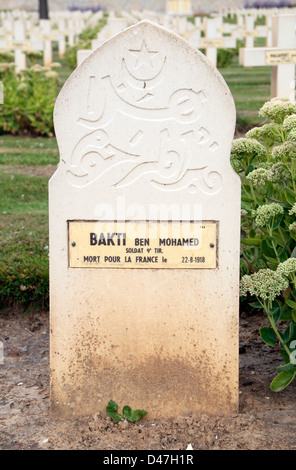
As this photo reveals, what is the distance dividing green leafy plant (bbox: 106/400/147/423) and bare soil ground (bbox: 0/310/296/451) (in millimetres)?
23

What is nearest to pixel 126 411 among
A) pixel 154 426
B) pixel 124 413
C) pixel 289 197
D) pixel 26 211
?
pixel 124 413

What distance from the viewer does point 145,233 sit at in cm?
263

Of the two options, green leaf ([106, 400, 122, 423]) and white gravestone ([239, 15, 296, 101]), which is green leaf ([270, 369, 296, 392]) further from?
white gravestone ([239, 15, 296, 101])

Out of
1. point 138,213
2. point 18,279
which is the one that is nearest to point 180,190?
point 138,213

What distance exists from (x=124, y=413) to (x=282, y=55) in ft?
21.0

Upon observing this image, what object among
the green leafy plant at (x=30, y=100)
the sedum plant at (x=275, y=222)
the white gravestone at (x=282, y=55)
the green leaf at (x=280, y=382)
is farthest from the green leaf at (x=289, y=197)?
the green leafy plant at (x=30, y=100)

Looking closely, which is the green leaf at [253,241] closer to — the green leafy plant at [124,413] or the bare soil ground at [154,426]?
the bare soil ground at [154,426]

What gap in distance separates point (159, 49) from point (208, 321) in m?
1.02

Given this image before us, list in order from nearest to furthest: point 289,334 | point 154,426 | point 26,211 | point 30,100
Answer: point 154,426 < point 289,334 < point 26,211 < point 30,100

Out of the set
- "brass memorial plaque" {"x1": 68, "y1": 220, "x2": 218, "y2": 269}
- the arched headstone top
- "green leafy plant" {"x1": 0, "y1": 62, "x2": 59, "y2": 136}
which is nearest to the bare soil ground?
"brass memorial plaque" {"x1": 68, "y1": 220, "x2": 218, "y2": 269}

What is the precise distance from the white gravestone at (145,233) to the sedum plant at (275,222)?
13cm

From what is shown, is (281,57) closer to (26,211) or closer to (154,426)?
(26,211)

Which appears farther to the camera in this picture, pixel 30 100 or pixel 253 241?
pixel 30 100

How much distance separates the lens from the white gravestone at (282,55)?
8180mm
